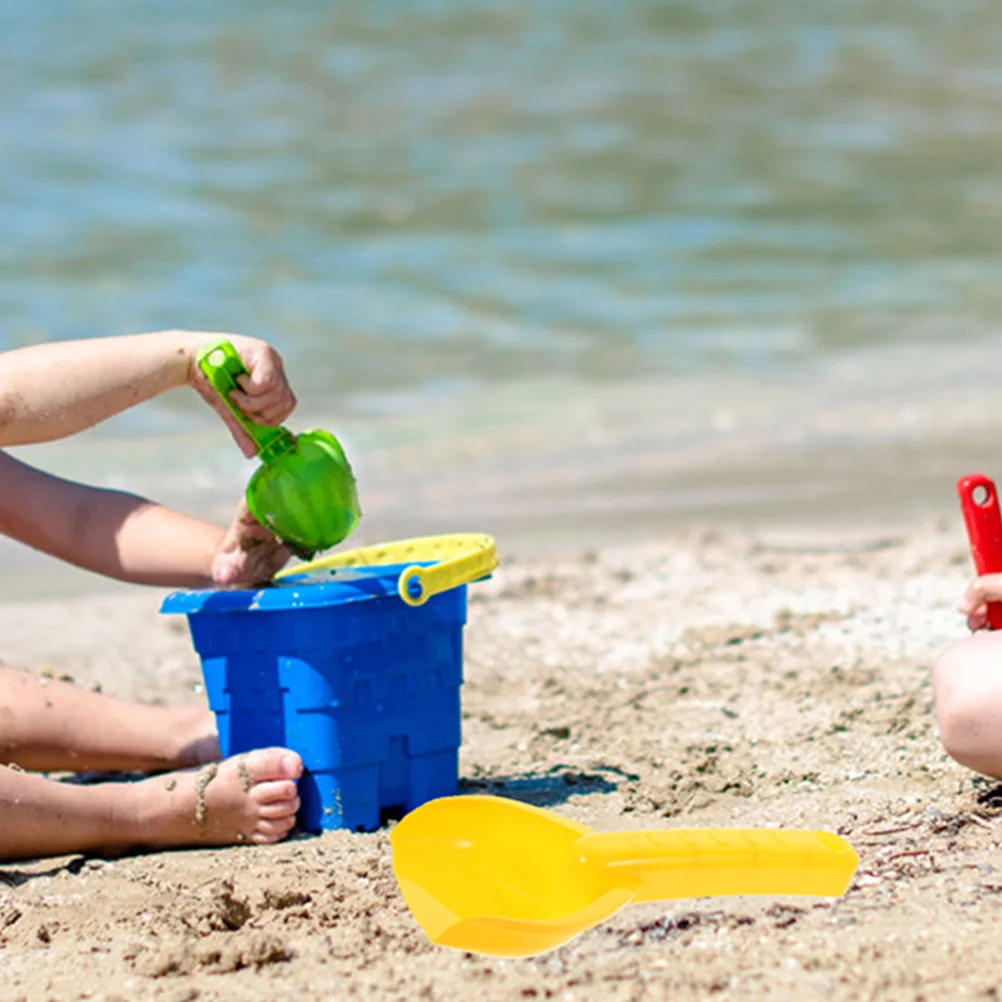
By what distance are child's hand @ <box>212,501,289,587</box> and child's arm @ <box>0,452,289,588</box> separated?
5 cm

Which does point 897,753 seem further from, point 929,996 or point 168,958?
point 168,958

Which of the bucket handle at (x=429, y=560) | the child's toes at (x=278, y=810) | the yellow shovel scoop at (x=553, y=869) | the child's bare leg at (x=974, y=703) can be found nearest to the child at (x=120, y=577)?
the child's toes at (x=278, y=810)

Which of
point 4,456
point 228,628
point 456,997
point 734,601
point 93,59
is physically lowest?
point 734,601

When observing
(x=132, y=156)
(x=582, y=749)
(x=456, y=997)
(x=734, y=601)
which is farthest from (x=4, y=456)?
(x=132, y=156)

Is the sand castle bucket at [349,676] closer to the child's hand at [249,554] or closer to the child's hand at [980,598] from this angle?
the child's hand at [249,554]

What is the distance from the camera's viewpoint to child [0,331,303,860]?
1.96 meters

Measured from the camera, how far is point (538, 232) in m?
8.10

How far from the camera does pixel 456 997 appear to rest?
4.58 ft

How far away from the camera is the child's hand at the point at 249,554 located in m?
2.14

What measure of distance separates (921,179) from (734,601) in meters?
6.84

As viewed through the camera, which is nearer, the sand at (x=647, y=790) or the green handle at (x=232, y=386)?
the sand at (x=647, y=790)

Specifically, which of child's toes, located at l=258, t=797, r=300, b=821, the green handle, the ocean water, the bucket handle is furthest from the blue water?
child's toes, located at l=258, t=797, r=300, b=821

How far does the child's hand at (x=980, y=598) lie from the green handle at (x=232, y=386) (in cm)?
93

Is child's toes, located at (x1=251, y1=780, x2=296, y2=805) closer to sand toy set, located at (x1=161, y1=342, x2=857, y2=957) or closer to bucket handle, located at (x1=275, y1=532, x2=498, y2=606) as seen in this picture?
sand toy set, located at (x1=161, y1=342, x2=857, y2=957)
